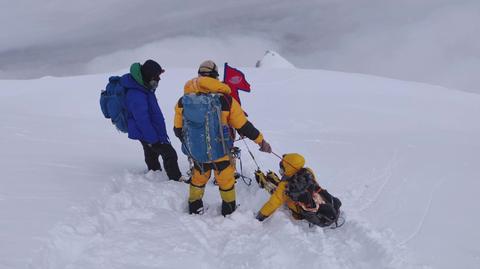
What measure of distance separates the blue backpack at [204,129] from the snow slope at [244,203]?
0.84 m

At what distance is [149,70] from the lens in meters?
5.77

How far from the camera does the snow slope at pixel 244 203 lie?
4184mm

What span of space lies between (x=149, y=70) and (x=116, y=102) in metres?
0.67

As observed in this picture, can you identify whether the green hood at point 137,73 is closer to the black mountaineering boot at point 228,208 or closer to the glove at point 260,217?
the black mountaineering boot at point 228,208

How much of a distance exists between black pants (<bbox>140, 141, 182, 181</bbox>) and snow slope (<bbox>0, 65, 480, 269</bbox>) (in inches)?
8.7

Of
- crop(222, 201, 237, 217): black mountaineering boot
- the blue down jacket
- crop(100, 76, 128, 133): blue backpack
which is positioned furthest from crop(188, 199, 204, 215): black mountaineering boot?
crop(100, 76, 128, 133): blue backpack

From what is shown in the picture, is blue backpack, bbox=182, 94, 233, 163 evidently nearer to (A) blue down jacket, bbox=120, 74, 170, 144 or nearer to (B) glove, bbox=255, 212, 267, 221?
(B) glove, bbox=255, 212, 267, 221

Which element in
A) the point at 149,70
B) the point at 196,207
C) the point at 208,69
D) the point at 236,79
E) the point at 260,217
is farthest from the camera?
the point at 236,79

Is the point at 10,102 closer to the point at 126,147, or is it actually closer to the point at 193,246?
the point at 126,147

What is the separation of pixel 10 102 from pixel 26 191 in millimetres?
10480

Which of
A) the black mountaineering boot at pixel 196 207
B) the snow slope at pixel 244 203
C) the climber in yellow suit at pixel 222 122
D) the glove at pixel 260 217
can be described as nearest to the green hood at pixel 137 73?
the climber in yellow suit at pixel 222 122

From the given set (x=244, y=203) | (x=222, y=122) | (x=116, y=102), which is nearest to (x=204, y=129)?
(x=222, y=122)

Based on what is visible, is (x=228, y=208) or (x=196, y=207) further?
(x=196, y=207)

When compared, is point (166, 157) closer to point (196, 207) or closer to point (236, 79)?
point (196, 207)
